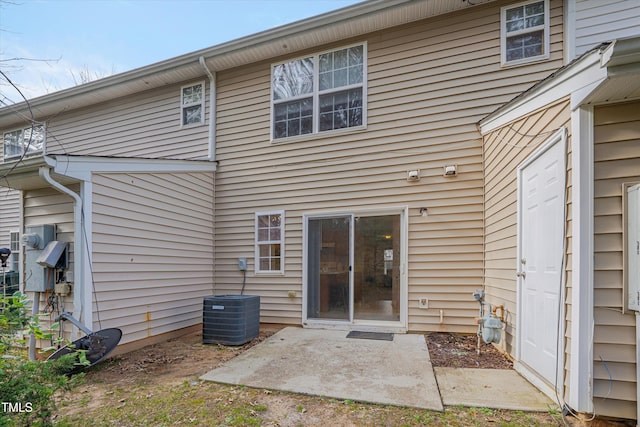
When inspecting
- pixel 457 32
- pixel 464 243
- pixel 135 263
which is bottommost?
pixel 135 263

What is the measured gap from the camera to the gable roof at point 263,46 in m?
5.10

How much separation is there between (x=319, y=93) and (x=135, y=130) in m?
4.53

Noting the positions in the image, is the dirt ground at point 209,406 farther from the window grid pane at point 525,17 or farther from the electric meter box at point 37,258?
the window grid pane at point 525,17

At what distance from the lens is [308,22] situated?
5449 mm

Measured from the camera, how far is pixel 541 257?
3174mm

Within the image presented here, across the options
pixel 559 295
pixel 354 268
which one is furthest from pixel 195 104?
pixel 559 295

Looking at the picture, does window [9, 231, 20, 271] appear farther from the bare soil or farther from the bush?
the bare soil

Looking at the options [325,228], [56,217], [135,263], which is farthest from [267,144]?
[56,217]

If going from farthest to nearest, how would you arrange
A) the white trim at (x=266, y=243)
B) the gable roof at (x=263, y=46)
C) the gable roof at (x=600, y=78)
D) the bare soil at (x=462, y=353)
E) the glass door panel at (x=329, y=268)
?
1. the white trim at (x=266, y=243)
2. the glass door panel at (x=329, y=268)
3. the gable roof at (x=263, y=46)
4. the bare soil at (x=462, y=353)
5. the gable roof at (x=600, y=78)

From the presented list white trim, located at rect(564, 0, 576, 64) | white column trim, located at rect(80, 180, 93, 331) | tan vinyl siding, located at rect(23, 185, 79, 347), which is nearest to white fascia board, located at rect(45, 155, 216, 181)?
white column trim, located at rect(80, 180, 93, 331)

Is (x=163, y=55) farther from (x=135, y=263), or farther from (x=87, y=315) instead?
(x=87, y=315)

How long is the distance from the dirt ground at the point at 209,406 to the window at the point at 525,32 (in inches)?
169

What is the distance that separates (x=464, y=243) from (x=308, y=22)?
445cm

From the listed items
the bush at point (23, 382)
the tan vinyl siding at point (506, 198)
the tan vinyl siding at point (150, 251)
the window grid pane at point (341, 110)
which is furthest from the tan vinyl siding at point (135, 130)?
the tan vinyl siding at point (506, 198)
